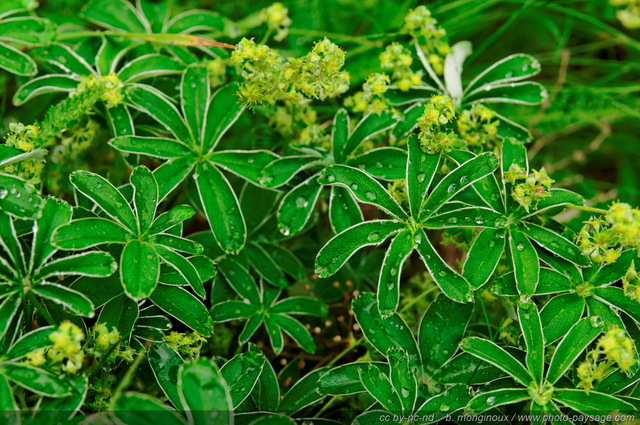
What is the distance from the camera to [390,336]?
1557 millimetres

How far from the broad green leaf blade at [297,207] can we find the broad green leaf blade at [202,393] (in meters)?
0.52

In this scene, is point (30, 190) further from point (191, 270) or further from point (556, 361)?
point (556, 361)

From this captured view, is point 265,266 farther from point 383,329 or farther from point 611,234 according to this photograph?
point 611,234

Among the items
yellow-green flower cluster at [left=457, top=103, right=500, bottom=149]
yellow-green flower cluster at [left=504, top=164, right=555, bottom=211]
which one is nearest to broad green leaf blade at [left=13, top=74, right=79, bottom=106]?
yellow-green flower cluster at [left=457, top=103, right=500, bottom=149]

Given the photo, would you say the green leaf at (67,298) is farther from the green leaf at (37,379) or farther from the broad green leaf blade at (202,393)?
the broad green leaf blade at (202,393)

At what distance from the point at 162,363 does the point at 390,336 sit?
2.02 ft

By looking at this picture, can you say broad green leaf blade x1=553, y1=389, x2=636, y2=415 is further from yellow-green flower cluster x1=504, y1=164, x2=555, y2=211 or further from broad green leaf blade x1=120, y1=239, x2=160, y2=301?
broad green leaf blade x1=120, y1=239, x2=160, y2=301

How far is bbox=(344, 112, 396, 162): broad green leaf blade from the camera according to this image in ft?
5.48

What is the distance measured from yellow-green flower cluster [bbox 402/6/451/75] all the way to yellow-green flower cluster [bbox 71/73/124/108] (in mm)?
946

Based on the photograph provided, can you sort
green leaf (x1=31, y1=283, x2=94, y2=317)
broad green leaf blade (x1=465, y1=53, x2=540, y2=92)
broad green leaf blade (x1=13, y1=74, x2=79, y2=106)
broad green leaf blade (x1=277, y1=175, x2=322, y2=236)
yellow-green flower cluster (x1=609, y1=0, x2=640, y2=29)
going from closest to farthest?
green leaf (x1=31, y1=283, x2=94, y2=317) < yellow-green flower cluster (x1=609, y1=0, x2=640, y2=29) < broad green leaf blade (x1=277, y1=175, x2=322, y2=236) < broad green leaf blade (x1=13, y1=74, x2=79, y2=106) < broad green leaf blade (x1=465, y1=53, x2=540, y2=92)

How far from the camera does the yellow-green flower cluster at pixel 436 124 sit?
1.44m

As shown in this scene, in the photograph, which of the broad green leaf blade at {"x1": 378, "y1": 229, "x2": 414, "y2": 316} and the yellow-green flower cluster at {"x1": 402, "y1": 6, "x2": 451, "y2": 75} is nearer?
the broad green leaf blade at {"x1": 378, "y1": 229, "x2": 414, "y2": 316}

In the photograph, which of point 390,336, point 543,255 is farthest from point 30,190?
point 543,255

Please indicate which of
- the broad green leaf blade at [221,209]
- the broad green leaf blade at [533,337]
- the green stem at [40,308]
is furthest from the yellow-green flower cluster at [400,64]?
the green stem at [40,308]
